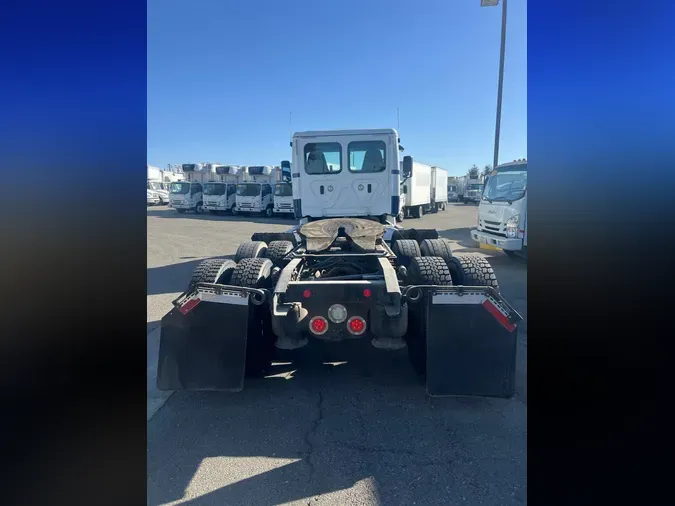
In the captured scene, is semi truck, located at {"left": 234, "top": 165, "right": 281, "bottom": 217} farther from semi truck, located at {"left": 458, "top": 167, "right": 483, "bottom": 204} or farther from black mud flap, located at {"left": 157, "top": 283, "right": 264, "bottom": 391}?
semi truck, located at {"left": 458, "top": 167, "right": 483, "bottom": 204}

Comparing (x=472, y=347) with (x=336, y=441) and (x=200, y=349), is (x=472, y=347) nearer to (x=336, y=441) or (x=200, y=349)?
(x=336, y=441)

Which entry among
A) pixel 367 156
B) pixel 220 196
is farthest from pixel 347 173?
pixel 220 196

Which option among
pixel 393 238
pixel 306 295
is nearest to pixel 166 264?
pixel 393 238

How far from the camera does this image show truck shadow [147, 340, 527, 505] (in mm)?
2445

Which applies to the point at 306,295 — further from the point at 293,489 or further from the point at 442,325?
the point at 293,489

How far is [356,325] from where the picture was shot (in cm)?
325

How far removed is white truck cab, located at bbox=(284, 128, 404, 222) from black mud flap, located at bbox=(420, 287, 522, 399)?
3.61 meters

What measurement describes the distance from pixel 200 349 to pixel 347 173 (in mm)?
4010

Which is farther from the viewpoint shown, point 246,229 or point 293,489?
point 246,229

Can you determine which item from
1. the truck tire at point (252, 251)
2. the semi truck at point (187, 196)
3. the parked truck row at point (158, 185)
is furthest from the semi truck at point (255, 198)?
the truck tire at point (252, 251)

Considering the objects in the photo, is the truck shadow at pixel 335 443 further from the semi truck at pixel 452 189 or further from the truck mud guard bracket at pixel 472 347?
the semi truck at pixel 452 189

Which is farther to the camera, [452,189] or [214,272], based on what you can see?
[452,189]

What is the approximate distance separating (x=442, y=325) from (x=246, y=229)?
15619 millimetres

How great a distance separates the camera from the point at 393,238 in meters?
6.24
